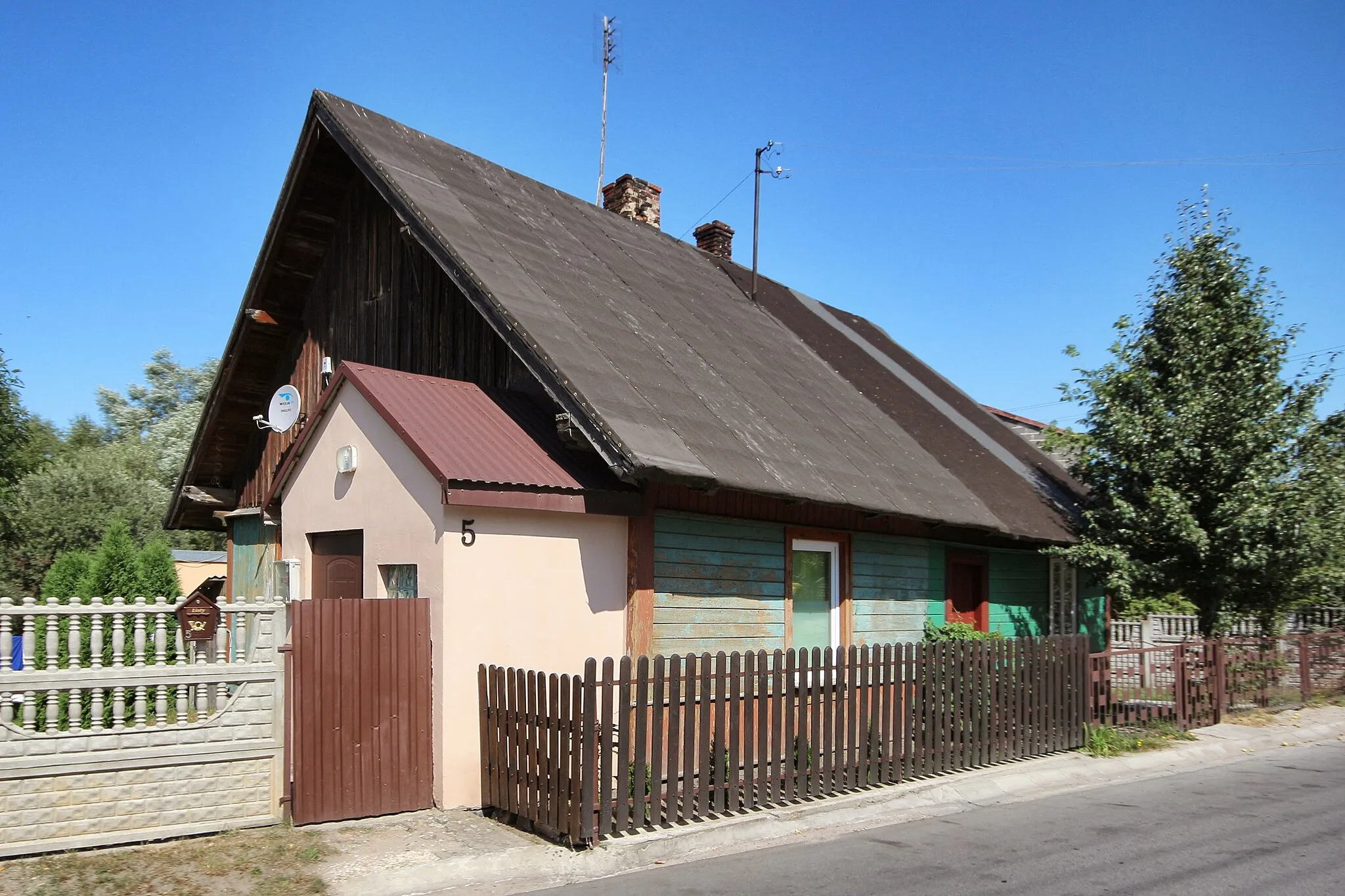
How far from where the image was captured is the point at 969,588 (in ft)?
50.6

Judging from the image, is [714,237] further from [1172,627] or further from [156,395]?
[156,395]

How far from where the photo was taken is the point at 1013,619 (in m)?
16.1

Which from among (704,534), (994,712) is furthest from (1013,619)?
(704,534)

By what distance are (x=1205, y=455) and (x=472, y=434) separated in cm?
1047

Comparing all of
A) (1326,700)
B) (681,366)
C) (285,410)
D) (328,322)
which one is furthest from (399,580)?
(1326,700)

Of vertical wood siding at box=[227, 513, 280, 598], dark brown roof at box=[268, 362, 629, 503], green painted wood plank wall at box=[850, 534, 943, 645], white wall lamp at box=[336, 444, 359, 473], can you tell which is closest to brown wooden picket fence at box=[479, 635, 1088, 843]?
dark brown roof at box=[268, 362, 629, 503]

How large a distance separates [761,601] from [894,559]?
2.79 m

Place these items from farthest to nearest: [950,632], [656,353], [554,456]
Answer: [950,632]
[656,353]
[554,456]

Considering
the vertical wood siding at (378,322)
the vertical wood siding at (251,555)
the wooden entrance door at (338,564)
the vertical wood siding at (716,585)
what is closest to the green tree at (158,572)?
the vertical wood siding at (251,555)

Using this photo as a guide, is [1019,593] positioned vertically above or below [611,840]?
above

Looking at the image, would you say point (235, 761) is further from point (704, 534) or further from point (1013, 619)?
point (1013, 619)

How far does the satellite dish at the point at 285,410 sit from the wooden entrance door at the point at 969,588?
8804 millimetres

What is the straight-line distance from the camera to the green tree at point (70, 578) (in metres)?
13.8

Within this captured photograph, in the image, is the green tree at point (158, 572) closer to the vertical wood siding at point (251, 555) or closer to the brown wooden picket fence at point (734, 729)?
the vertical wood siding at point (251, 555)
